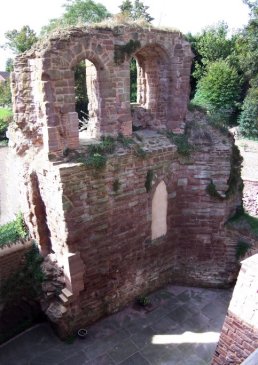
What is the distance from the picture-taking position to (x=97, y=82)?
26.3ft

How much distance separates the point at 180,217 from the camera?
9.89 m

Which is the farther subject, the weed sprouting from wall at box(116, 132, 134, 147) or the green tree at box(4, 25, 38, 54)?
the green tree at box(4, 25, 38, 54)

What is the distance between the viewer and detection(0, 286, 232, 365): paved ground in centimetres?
781

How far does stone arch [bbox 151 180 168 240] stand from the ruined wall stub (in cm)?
185

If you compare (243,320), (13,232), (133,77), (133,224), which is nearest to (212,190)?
(133,224)

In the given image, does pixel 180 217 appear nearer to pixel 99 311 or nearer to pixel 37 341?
pixel 99 311

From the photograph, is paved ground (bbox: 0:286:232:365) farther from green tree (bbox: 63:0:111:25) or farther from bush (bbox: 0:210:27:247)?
green tree (bbox: 63:0:111:25)

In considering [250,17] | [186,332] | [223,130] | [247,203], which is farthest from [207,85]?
[186,332]

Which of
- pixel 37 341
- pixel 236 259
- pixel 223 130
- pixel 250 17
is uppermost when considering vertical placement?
pixel 250 17

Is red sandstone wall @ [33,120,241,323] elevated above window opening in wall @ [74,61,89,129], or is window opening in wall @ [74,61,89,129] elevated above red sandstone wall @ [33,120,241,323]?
window opening in wall @ [74,61,89,129]

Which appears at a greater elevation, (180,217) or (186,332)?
(180,217)

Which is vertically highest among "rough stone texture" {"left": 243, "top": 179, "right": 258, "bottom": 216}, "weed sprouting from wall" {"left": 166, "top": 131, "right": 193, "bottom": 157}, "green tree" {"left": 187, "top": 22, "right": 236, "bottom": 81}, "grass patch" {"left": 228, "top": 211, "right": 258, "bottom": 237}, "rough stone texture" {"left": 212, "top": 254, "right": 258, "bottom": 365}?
"green tree" {"left": 187, "top": 22, "right": 236, "bottom": 81}

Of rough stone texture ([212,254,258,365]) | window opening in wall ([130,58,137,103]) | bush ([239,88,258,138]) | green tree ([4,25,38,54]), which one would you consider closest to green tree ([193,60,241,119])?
bush ([239,88,258,138])

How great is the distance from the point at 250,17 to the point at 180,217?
73.7 ft
